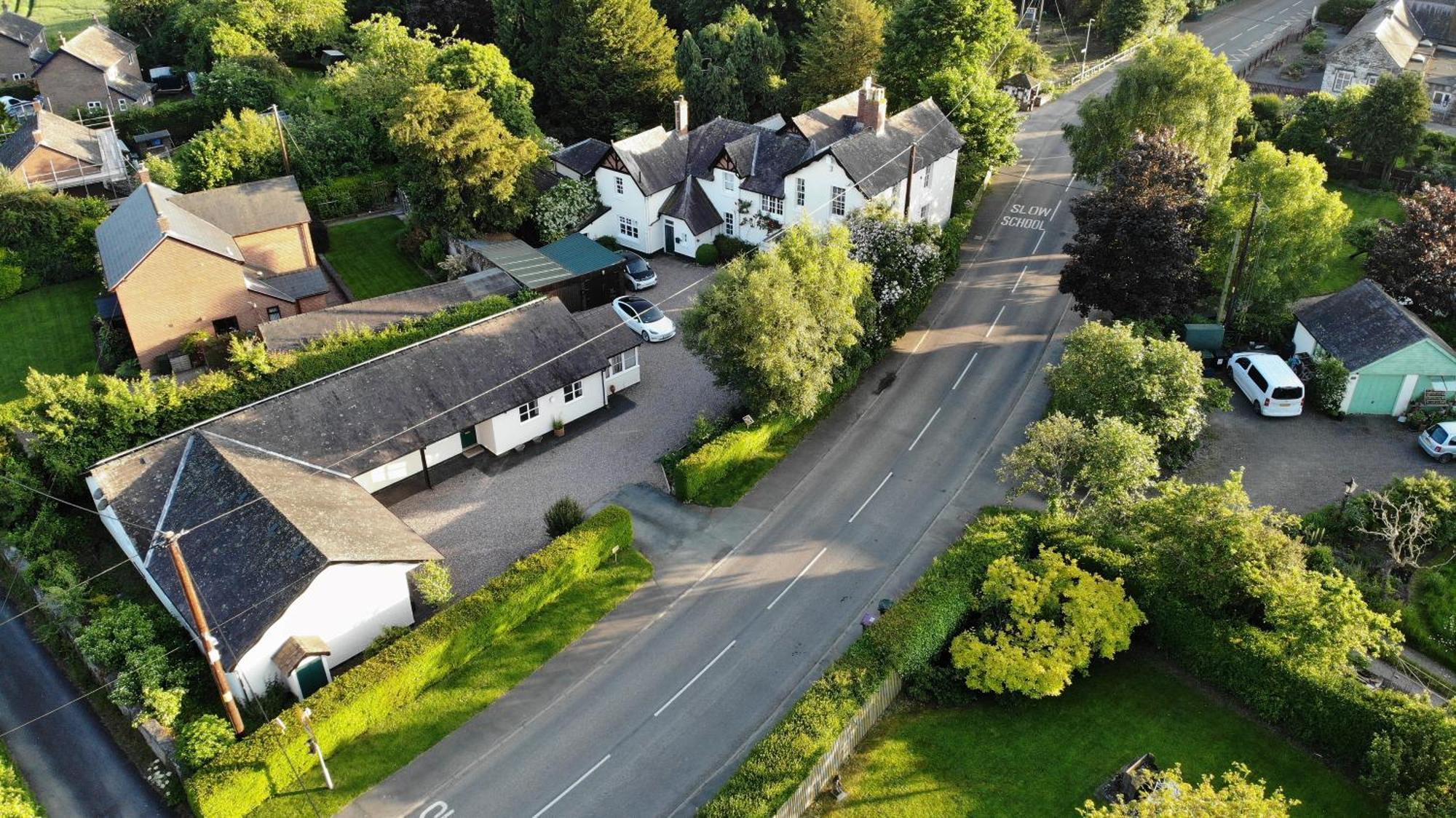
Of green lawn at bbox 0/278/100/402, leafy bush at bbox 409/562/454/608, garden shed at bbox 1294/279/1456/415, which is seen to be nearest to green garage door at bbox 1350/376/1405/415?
garden shed at bbox 1294/279/1456/415

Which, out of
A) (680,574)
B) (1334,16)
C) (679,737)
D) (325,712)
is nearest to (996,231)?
(680,574)

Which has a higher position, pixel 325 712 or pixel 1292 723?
pixel 325 712

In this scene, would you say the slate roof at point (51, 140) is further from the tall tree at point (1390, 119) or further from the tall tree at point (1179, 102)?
the tall tree at point (1390, 119)

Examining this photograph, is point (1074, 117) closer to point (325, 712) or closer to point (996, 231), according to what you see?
point (996, 231)

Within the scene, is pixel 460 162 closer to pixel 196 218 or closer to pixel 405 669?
pixel 196 218

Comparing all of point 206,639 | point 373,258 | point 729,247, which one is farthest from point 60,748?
point 729,247

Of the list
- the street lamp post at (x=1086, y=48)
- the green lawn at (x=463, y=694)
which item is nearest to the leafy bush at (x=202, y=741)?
the green lawn at (x=463, y=694)

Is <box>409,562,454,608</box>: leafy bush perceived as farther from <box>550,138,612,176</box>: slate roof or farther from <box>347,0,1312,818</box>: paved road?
<box>550,138,612,176</box>: slate roof
